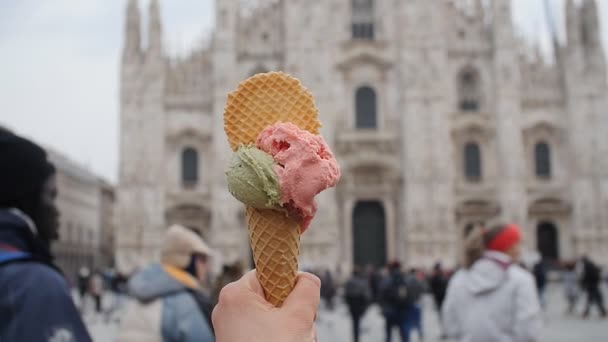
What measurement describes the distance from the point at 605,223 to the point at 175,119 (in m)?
15.3

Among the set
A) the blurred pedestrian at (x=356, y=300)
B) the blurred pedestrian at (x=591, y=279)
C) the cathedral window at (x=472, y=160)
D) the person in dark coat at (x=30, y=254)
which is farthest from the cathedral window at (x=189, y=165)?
the person in dark coat at (x=30, y=254)

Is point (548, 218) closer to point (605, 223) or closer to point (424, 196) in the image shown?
point (605, 223)

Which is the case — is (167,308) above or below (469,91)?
below

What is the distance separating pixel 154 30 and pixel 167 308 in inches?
979

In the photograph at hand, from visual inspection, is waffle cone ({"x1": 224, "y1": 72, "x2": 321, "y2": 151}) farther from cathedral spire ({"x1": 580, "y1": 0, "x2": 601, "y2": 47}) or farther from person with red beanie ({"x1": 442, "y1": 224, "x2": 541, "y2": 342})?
cathedral spire ({"x1": 580, "y1": 0, "x2": 601, "y2": 47})

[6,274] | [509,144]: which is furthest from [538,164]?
[6,274]

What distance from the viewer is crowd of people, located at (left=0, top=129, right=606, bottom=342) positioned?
1687 mm

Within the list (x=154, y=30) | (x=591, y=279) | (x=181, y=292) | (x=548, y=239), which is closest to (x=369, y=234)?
(x=548, y=239)

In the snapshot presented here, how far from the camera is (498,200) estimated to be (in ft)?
88.6

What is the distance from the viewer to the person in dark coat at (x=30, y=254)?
2.20 metres

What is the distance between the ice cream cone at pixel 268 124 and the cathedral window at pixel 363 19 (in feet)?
88.1

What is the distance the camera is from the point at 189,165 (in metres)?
27.8

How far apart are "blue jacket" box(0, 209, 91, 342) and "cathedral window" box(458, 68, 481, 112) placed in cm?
2668

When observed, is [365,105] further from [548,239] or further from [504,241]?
[504,241]
